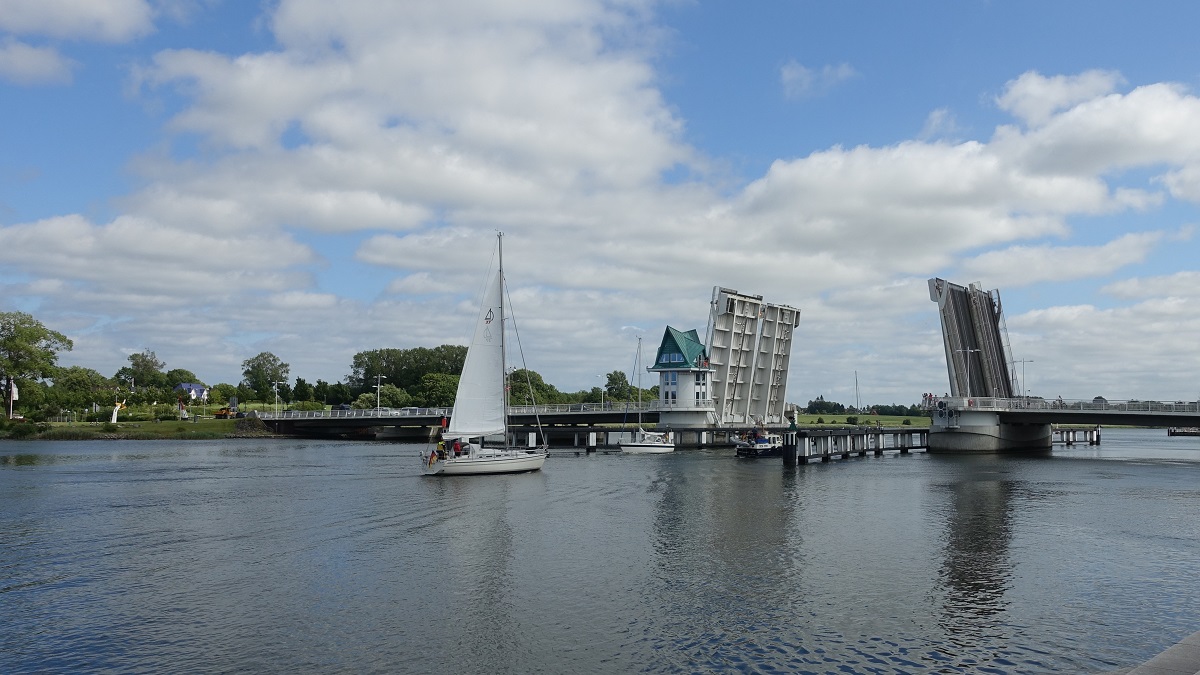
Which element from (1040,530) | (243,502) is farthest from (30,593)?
(1040,530)

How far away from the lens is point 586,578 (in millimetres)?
21781

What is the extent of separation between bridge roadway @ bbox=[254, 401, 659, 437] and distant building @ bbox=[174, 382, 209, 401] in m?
58.5

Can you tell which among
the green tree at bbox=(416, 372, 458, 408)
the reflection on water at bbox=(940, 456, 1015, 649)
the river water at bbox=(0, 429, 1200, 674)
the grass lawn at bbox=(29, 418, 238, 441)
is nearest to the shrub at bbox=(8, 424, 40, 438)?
the grass lawn at bbox=(29, 418, 238, 441)

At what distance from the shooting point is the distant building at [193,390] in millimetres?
162150

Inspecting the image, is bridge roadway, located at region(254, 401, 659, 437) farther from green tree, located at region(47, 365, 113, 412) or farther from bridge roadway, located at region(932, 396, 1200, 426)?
bridge roadway, located at region(932, 396, 1200, 426)

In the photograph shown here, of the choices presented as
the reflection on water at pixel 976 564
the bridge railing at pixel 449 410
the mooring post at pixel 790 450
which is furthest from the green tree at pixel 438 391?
the reflection on water at pixel 976 564

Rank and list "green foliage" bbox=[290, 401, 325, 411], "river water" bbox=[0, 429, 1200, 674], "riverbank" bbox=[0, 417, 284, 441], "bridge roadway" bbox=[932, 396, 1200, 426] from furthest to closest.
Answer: "green foliage" bbox=[290, 401, 325, 411]
"riverbank" bbox=[0, 417, 284, 441]
"bridge roadway" bbox=[932, 396, 1200, 426]
"river water" bbox=[0, 429, 1200, 674]

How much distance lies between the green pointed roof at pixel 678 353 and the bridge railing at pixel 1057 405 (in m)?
23.8

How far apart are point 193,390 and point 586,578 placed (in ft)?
550

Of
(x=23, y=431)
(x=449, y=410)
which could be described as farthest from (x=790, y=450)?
(x=23, y=431)

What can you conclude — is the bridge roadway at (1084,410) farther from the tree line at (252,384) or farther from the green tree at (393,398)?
the green tree at (393,398)

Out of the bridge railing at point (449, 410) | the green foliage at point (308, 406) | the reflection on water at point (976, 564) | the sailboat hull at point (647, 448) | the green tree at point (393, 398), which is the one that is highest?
the green tree at point (393, 398)

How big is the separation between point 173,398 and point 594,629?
531 feet

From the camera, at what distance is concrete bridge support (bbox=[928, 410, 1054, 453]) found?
7700 centimetres
